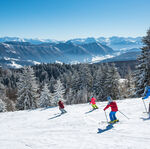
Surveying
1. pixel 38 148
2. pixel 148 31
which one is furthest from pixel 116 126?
pixel 148 31

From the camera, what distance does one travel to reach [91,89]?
43094 millimetres

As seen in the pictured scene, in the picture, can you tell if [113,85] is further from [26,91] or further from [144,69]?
A: [26,91]

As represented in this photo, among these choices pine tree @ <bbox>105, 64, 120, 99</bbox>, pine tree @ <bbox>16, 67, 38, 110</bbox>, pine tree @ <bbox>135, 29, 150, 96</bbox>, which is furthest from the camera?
pine tree @ <bbox>105, 64, 120, 99</bbox>

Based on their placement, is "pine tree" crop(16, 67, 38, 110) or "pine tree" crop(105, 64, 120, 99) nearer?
"pine tree" crop(16, 67, 38, 110)

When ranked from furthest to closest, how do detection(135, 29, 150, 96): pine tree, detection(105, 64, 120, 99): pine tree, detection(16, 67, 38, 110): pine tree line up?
1. detection(105, 64, 120, 99): pine tree
2. detection(16, 67, 38, 110): pine tree
3. detection(135, 29, 150, 96): pine tree

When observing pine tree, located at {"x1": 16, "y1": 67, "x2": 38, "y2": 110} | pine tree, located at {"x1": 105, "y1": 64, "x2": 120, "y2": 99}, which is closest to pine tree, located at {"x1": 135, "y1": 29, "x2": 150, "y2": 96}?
pine tree, located at {"x1": 105, "y1": 64, "x2": 120, "y2": 99}

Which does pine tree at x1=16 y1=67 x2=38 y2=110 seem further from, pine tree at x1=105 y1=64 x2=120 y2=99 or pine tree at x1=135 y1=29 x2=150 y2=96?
pine tree at x1=135 y1=29 x2=150 y2=96

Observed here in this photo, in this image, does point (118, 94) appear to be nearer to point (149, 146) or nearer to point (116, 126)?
point (116, 126)

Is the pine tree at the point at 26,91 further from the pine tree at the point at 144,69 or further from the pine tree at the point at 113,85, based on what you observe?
the pine tree at the point at 144,69

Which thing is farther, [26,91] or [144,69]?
[26,91]

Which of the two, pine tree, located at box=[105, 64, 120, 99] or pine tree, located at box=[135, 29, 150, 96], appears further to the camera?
pine tree, located at box=[105, 64, 120, 99]

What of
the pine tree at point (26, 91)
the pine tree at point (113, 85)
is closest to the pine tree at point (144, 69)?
the pine tree at point (113, 85)

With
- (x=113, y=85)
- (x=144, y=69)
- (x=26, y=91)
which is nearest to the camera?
(x=144, y=69)

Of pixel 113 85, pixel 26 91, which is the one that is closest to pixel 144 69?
pixel 113 85
